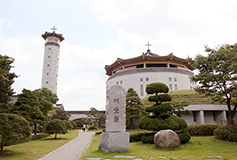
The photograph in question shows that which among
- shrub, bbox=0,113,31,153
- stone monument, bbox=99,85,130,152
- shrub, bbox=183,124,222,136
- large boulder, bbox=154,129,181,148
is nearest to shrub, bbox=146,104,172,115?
large boulder, bbox=154,129,181,148

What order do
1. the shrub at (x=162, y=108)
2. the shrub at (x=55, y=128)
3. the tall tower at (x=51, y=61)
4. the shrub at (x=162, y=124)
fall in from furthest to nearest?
the tall tower at (x=51, y=61) < the shrub at (x=55, y=128) < the shrub at (x=162, y=108) < the shrub at (x=162, y=124)

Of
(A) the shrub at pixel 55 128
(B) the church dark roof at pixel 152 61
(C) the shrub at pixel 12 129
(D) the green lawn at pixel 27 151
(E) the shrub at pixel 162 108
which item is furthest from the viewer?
(B) the church dark roof at pixel 152 61

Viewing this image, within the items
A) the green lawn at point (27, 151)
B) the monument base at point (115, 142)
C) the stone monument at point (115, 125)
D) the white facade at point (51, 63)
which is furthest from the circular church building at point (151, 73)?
the monument base at point (115, 142)

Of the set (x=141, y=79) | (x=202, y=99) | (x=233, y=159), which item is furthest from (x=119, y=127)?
(x=141, y=79)

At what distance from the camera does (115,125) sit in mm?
9461

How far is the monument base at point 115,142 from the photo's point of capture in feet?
29.0

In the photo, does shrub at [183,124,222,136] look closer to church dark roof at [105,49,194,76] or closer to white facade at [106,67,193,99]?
white facade at [106,67,193,99]

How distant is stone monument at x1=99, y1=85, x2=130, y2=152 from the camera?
891 cm

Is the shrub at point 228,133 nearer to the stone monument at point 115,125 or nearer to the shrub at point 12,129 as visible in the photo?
the stone monument at point 115,125

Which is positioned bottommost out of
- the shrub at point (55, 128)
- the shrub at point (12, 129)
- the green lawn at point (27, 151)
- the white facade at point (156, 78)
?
the green lawn at point (27, 151)

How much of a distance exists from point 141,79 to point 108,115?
2701 cm

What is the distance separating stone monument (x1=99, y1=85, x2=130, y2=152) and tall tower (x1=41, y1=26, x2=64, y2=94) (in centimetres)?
3754

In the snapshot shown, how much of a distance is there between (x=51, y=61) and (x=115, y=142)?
135 feet

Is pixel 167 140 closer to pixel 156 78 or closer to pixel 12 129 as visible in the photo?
pixel 12 129
